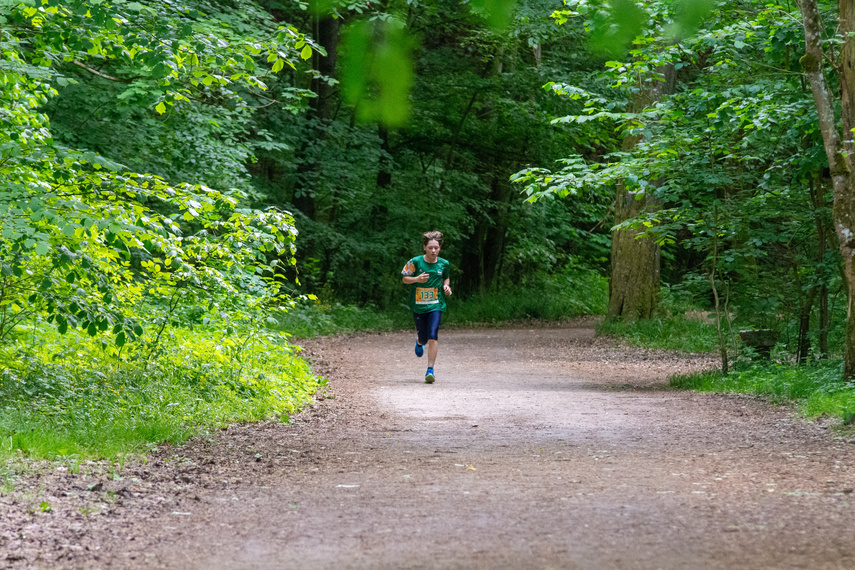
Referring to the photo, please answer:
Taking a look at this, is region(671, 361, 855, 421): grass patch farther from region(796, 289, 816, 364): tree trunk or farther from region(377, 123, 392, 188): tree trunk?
region(377, 123, 392, 188): tree trunk

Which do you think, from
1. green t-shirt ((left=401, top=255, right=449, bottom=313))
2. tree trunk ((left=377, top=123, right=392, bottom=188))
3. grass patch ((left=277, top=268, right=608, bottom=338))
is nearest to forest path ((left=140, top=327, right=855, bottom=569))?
green t-shirt ((left=401, top=255, right=449, bottom=313))

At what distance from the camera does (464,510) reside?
5031 mm

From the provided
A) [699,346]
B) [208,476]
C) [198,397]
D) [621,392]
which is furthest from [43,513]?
[699,346]

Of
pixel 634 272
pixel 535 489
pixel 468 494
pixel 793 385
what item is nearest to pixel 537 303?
pixel 634 272

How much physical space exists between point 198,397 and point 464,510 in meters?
4.50

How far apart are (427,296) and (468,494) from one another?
21.7ft

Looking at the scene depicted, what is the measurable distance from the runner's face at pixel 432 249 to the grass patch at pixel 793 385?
3.58 m

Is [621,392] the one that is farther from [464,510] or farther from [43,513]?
[43,513]

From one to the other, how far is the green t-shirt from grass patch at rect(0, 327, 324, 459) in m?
1.82

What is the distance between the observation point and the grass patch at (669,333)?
16797 millimetres

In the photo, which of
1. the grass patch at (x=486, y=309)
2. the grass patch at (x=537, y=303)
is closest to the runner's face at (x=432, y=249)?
the grass patch at (x=486, y=309)

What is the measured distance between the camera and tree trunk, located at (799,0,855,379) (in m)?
8.98

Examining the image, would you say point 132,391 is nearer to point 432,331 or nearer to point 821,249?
point 432,331

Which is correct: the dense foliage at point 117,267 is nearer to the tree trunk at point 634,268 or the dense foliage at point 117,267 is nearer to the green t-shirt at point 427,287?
the green t-shirt at point 427,287
